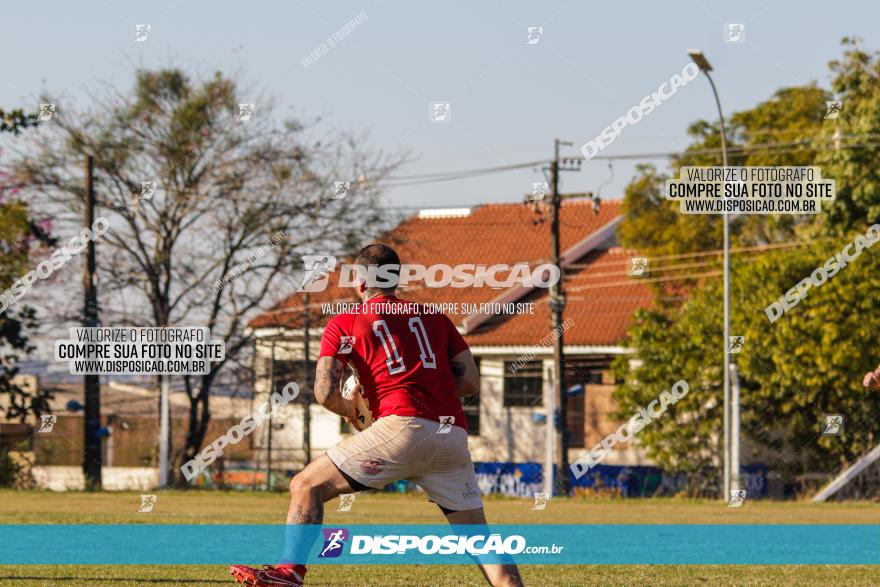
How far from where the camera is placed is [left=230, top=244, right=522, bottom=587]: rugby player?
22.3 ft

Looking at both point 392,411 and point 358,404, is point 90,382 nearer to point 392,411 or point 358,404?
point 358,404

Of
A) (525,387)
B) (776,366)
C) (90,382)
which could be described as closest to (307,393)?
(90,382)

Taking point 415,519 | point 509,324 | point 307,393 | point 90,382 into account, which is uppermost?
point 509,324

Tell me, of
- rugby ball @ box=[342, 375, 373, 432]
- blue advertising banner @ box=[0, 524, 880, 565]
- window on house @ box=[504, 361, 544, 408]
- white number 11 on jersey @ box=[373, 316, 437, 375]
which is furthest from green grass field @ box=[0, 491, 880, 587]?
window on house @ box=[504, 361, 544, 408]

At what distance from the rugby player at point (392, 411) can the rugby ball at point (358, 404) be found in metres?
0.03

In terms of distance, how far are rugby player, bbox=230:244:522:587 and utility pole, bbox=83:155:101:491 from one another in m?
22.1

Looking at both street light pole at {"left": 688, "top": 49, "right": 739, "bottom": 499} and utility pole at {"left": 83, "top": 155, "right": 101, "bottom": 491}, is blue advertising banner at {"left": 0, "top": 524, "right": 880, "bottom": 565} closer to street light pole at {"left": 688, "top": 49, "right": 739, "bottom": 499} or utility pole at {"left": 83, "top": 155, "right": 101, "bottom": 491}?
street light pole at {"left": 688, "top": 49, "right": 739, "bottom": 499}

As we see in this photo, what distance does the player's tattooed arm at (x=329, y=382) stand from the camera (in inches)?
267

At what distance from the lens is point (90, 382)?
28.3m

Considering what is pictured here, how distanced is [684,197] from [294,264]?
353 inches

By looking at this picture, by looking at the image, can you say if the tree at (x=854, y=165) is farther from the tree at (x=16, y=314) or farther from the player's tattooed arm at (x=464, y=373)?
the player's tattooed arm at (x=464, y=373)

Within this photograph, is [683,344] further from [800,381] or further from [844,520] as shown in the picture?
[844,520]

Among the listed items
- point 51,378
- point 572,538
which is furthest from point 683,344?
point 572,538

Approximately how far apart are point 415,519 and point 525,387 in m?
19.5
